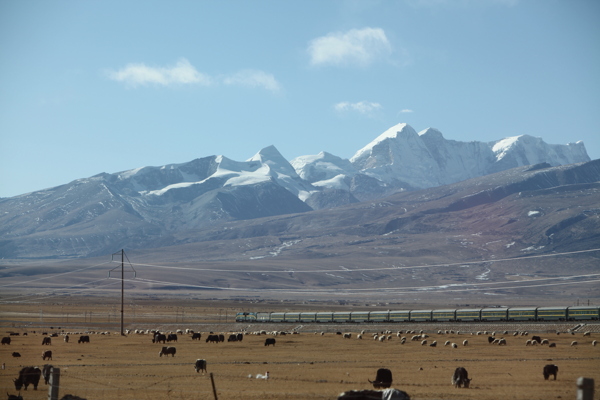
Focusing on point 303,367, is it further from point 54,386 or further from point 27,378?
point 54,386

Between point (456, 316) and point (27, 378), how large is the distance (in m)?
77.7

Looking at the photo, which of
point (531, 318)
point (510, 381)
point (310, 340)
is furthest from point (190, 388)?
point (531, 318)

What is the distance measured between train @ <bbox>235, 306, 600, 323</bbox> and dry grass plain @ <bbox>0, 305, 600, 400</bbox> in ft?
29.6

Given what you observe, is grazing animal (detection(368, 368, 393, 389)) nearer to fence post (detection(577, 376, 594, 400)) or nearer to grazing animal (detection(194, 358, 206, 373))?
grazing animal (detection(194, 358, 206, 373))

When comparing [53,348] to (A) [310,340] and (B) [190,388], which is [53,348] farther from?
(B) [190,388]

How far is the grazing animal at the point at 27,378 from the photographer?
34.8m

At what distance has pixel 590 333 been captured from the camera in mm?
75875

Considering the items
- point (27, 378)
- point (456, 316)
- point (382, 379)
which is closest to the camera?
point (382, 379)

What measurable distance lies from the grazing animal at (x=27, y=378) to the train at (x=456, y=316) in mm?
69064

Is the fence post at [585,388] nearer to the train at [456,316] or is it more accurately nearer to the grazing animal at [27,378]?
the grazing animal at [27,378]

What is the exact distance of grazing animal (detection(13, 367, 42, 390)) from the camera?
114 feet

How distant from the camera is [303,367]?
49531 millimetres

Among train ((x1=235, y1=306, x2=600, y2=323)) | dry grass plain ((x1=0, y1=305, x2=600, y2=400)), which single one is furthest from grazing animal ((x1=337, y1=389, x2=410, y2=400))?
train ((x1=235, y1=306, x2=600, y2=323))

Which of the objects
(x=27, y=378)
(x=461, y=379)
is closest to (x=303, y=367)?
(x=461, y=379)
